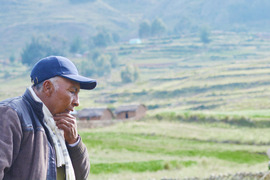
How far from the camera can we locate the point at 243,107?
70.2 metres

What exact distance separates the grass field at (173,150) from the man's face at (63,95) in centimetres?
1915

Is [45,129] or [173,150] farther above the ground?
[45,129]

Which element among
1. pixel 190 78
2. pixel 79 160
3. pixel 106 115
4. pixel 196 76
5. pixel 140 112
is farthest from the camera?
pixel 196 76

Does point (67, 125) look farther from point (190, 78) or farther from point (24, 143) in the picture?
point (190, 78)

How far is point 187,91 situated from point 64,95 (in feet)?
317

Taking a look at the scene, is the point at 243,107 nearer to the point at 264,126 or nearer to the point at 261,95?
the point at 261,95

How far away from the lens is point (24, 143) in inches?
155

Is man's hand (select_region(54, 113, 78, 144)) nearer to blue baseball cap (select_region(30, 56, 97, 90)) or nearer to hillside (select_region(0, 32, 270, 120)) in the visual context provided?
blue baseball cap (select_region(30, 56, 97, 90))

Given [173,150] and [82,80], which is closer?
[82,80]

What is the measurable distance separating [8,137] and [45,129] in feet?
1.72

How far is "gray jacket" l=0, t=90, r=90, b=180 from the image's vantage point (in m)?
3.77

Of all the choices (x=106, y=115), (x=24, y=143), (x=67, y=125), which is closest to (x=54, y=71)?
(x=67, y=125)

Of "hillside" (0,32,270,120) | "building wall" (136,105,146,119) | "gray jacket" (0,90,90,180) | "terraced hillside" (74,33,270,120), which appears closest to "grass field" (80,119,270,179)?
"hillside" (0,32,270,120)

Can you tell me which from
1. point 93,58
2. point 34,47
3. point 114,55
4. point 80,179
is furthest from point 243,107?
point 34,47
